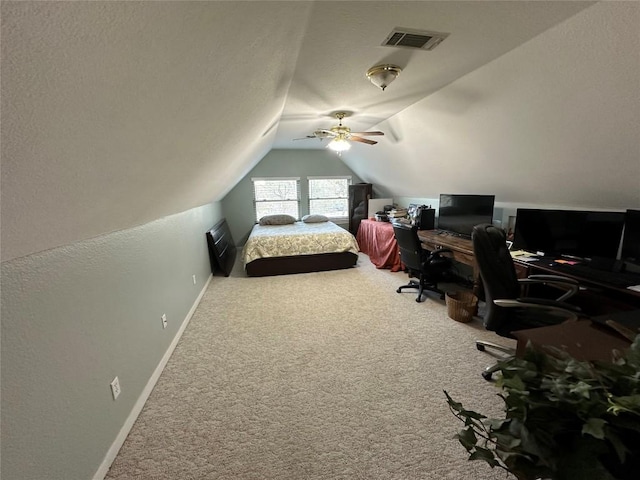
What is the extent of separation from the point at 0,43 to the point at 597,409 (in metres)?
1.21

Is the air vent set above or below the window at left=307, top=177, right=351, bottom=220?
above

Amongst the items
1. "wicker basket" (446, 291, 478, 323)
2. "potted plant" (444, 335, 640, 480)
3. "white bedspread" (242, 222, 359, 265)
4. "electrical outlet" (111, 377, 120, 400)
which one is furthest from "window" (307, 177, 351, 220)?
"potted plant" (444, 335, 640, 480)

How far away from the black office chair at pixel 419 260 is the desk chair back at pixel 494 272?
130cm

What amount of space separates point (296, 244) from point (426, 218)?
2.18 metres

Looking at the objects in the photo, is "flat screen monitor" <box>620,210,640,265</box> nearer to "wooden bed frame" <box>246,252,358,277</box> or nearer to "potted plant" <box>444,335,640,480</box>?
"potted plant" <box>444,335,640,480</box>

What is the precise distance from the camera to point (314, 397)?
6.30 feet

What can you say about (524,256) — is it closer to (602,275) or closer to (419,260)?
(602,275)

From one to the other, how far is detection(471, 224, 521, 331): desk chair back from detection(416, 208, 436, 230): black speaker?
2.53 meters

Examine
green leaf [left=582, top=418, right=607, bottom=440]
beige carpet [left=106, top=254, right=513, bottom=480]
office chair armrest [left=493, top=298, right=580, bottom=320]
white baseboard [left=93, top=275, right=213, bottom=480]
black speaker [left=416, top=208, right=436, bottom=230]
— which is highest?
green leaf [left=582, top=418, right=607, bottom=440]

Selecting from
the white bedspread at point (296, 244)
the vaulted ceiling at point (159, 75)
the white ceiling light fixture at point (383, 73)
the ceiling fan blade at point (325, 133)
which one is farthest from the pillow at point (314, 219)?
the white ceiling light fixture at point (383, 73)

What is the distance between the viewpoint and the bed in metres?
4.43

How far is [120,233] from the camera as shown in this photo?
1713 millimetres

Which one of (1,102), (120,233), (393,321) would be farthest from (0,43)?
(393,321)

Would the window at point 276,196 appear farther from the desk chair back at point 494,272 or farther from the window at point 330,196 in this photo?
the desk chair back at point 494,272
